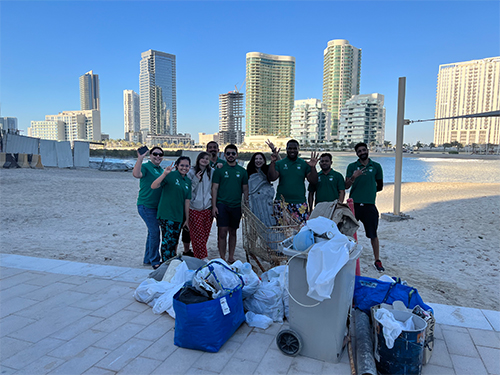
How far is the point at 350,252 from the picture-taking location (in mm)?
2684

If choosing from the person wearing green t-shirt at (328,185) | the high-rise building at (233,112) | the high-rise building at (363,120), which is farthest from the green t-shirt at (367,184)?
the high-rise building at (233,112)

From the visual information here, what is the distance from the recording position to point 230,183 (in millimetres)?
5012

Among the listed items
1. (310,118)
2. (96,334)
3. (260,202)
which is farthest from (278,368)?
(310,118)

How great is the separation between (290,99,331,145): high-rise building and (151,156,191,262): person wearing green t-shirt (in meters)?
147

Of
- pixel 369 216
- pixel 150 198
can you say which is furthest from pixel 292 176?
pixel 150 198

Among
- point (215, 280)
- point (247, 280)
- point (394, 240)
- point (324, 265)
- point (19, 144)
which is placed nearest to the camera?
point (324, 265)

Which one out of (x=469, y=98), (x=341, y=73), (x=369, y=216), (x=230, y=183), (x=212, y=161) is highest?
(x=341, y=73)

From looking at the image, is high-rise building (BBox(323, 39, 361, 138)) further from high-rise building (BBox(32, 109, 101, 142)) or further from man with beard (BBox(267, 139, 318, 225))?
man with beard (BBox(267, 139, 318, 225))

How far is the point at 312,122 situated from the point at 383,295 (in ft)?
515

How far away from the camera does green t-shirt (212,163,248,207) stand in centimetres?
502

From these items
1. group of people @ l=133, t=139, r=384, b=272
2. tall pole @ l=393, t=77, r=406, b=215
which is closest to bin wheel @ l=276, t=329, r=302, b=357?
group of people @ l=133, t=139, r=384, b=272

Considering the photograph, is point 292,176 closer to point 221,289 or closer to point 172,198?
point 172,198

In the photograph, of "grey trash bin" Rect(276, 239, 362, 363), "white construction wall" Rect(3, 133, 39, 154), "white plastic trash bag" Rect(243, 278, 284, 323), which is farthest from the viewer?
"white construction wall" Rect(3, 133, 39, 154)

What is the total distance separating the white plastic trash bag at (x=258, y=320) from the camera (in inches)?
127
